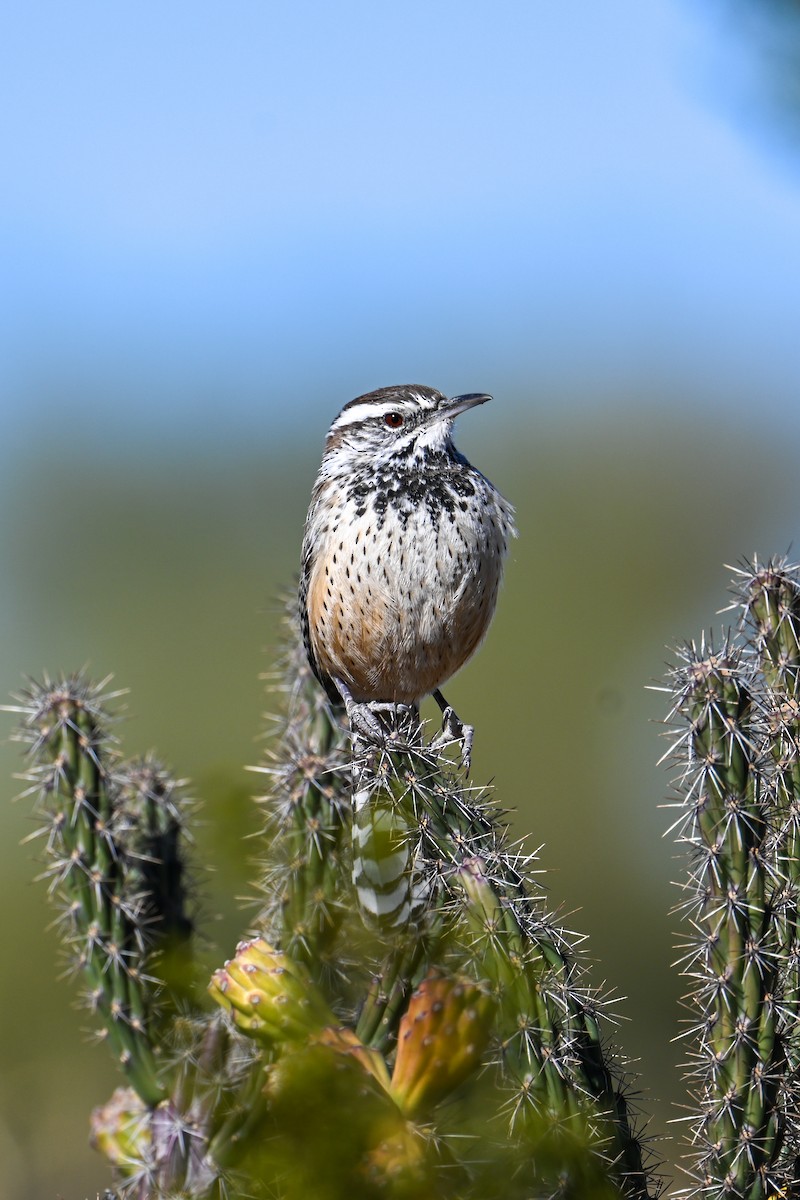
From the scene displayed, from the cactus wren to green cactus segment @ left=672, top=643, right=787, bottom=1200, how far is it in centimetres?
84

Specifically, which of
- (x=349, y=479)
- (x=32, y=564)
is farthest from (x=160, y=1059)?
(x=32, y=564)

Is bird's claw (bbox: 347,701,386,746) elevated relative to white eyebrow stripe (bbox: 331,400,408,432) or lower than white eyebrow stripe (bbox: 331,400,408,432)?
lower

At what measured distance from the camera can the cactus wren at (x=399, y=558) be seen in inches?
134

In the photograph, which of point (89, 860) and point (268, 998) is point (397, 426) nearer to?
point (89, 860)

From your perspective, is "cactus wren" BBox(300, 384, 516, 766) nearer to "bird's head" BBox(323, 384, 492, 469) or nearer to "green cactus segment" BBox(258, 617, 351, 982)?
"bird's head" BBox(323, 384, 492, 469)

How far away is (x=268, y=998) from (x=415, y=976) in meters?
0.32

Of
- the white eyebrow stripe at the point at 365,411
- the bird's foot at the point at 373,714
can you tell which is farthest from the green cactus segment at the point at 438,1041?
the white eyebrow stripe at the point at 365,411

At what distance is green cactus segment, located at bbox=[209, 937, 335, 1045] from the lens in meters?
2.13

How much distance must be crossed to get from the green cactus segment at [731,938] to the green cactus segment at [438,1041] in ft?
1.76

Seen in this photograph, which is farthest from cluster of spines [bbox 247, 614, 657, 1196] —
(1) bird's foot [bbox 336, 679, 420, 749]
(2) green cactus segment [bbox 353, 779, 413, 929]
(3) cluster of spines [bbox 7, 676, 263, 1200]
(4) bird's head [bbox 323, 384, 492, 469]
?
(4) bird's head [bbox 323, 384, 492, 469]

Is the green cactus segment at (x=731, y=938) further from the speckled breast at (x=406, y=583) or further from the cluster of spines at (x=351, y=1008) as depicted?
the speckled breast at (x=406, y=583)

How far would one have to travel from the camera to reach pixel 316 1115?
5.22ft

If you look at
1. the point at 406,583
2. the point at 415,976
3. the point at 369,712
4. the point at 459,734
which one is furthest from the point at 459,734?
the point at 415,976

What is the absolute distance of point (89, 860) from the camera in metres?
3.00
